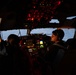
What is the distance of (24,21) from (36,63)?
2.95 meters

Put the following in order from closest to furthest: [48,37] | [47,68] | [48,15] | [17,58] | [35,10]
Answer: [17,58], [47,68], [35,10], [48,15], [48,37]

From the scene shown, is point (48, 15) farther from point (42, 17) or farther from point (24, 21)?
point (24, 21)

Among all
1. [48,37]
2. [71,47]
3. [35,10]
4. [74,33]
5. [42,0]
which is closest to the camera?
[71,47]

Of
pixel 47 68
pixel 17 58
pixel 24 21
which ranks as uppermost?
pixel 24 21

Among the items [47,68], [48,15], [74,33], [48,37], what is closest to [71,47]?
[47,68]

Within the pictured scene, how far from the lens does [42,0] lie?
729cm

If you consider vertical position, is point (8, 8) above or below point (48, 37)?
above

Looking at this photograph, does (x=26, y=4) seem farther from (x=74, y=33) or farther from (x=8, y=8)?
(x=74, y=33)

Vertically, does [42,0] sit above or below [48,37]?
above

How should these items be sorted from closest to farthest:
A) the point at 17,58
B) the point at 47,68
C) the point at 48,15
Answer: the point at 17,58 → the point at 47,68 → the point at 48,15

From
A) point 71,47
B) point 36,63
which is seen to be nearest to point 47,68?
point 36,63

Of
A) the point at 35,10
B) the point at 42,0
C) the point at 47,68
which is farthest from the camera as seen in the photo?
the point at 35,10

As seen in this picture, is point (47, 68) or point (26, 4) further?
point (26, 4)

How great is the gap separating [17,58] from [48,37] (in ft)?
18.5
